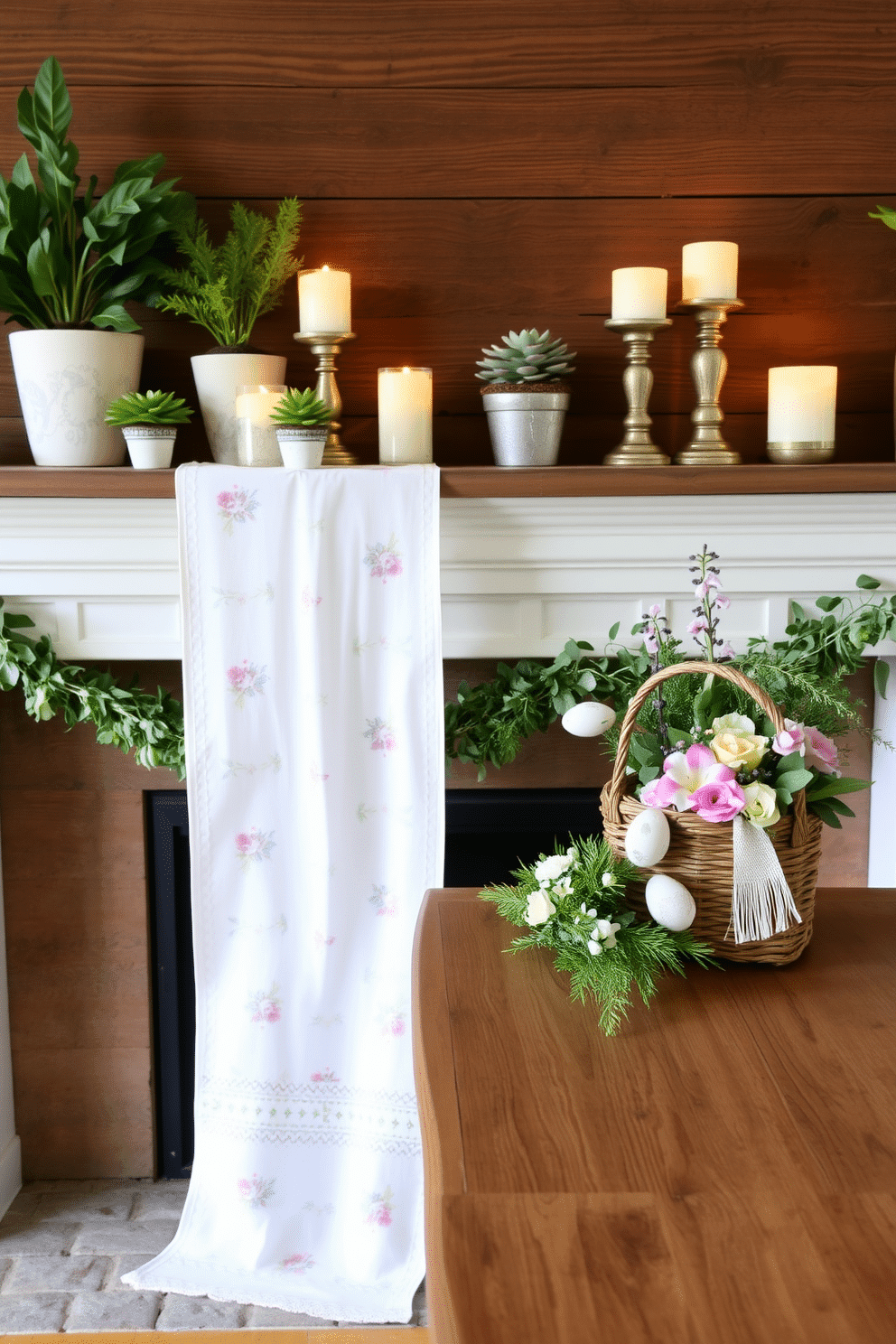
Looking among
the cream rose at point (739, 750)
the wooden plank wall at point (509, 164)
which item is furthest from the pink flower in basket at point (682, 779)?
the wooden plank wall at point (509, 164)

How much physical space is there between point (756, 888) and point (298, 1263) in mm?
1187

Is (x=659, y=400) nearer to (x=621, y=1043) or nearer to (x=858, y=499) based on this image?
(x=858, y=499)

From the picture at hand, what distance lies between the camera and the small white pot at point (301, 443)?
161 cm

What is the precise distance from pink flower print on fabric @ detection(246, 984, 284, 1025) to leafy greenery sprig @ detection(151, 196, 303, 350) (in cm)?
103

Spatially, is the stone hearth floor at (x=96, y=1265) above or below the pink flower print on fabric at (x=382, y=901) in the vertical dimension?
below

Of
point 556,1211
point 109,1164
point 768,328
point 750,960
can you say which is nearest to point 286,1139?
point 109,1164

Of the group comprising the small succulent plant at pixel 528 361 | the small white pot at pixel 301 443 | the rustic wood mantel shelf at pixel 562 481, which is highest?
the small succulent plant at pixel 528 361

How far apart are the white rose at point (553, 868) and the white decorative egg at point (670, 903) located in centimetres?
9

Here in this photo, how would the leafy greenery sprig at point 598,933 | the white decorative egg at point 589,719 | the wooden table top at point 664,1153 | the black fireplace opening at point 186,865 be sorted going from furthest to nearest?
the black fireplace opening at point 186,865
the white decorative egg at point 589,719
the leafy greenery sprig at point 598,933
the wooden table top at point 664,1153

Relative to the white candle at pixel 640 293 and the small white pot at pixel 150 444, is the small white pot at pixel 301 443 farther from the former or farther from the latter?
the white candle at pixel 640 293

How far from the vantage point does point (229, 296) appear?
1732 millimetres

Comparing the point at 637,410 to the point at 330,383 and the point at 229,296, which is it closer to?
the point at 330,383

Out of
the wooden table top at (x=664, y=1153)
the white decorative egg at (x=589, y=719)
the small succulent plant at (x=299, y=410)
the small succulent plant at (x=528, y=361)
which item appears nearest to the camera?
the wooden table top at (x=664, y=1153)

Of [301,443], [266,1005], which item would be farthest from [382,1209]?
[301,443]
